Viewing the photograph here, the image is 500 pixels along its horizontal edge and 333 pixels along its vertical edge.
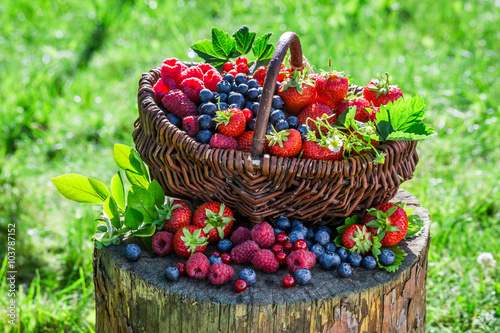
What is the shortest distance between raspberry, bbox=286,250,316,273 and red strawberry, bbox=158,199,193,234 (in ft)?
1.24

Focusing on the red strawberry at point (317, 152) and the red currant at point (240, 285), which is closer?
the red currant at point (240, 285)

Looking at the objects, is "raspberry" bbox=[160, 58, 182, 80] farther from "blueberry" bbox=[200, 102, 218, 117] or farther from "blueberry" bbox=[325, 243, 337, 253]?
"blueberry" bbox=[325, 243, 337, 253]

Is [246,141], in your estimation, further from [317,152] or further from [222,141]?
[317,152]

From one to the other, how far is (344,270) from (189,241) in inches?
19.4

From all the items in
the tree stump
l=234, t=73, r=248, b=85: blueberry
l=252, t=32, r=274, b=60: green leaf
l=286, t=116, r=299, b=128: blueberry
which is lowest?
the tree stump

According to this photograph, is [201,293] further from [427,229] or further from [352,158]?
[427,229]

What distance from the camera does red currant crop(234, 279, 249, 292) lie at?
145cm

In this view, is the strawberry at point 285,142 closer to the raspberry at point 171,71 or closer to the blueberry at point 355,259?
the blueberry at point 355,259

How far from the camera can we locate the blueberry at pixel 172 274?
149 cm

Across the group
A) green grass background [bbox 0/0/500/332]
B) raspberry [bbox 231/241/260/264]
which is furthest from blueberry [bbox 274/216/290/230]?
green grass background [bbox 0/0/500/332]

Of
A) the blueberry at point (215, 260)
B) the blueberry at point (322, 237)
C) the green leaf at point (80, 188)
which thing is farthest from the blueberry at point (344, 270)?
the green leaf at point (80, 188)

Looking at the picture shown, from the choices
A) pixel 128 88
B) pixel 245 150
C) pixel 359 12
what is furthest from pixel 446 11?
pixel 245 150

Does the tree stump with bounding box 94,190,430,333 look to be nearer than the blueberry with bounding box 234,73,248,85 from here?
Yes

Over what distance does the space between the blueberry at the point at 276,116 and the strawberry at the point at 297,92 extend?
0.09m
